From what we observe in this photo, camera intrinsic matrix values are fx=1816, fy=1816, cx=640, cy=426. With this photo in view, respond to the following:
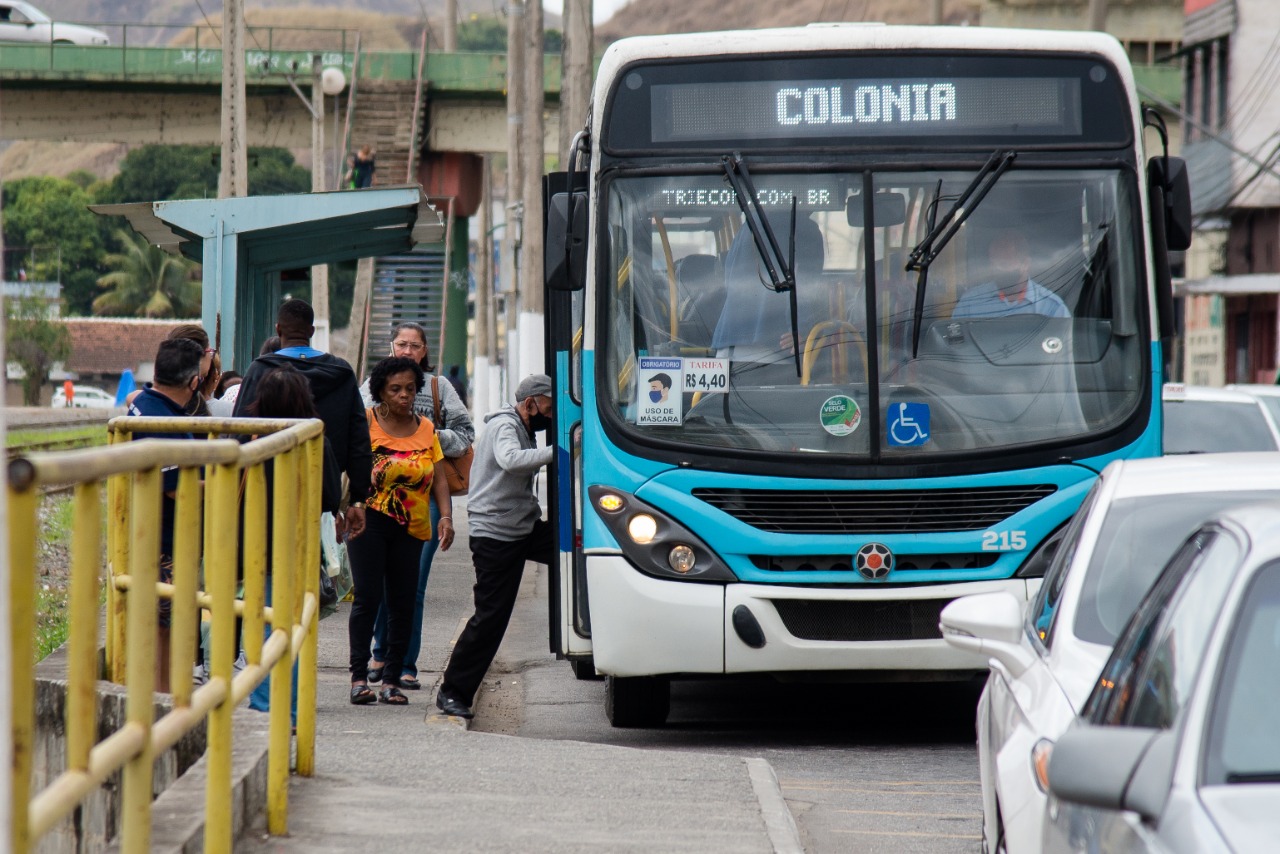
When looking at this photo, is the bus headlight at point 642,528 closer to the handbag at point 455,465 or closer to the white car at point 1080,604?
the handbag at point 455,465

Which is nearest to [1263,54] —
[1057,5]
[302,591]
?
[1057,5]

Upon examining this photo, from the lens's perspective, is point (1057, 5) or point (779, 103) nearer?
point (779, 103)

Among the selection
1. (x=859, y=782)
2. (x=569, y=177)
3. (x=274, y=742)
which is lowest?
(x=859, y=782)

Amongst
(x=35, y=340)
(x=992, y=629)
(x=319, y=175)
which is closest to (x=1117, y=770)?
(x=992, y=629)

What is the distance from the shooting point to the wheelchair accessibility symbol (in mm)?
8070

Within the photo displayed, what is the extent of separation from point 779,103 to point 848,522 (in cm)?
198

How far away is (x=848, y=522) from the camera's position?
8.02m

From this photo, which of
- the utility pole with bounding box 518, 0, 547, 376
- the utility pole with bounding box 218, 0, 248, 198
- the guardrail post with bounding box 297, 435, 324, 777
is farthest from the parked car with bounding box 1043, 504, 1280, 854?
the utility pole with bounding box 518, 0, 547, 376

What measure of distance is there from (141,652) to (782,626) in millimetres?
4570

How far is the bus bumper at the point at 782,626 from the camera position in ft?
26.1

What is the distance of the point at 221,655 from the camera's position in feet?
15.1

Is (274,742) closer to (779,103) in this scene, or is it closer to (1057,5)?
(779,103)

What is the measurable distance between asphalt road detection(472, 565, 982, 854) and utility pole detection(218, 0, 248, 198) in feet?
21.8

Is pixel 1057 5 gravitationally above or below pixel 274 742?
above
